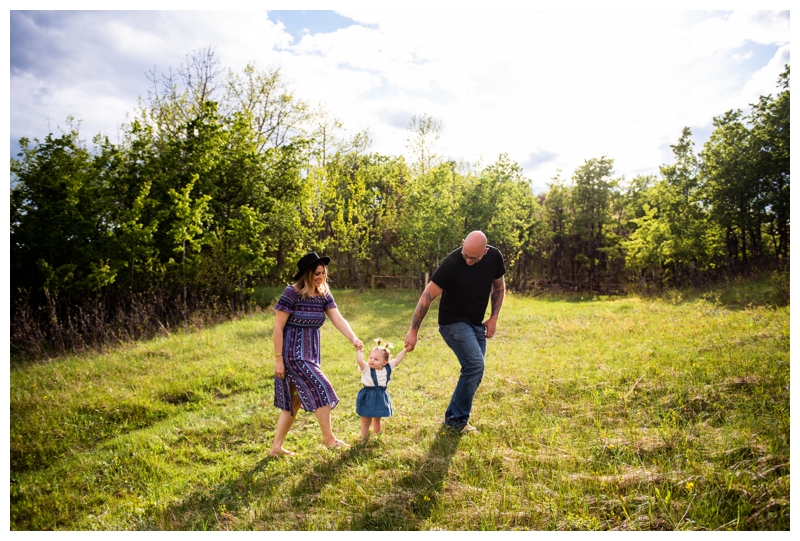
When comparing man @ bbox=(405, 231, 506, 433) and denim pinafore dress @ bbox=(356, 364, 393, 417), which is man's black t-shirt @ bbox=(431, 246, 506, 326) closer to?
man @ bbox=(405, 231, 506, 433)

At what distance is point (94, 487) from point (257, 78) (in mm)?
24043

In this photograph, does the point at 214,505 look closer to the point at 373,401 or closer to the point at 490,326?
the point at 373,401

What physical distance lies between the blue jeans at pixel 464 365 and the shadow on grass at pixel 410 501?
2.53 feet

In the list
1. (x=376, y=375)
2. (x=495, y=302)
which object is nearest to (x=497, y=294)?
(x=495, y=302)

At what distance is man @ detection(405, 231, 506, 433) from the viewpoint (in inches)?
187

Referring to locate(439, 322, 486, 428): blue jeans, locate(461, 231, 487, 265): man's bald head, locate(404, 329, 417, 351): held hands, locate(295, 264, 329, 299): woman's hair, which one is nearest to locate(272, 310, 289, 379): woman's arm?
locate(295, 264, 329, 299): woman's hair

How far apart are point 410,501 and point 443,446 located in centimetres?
113

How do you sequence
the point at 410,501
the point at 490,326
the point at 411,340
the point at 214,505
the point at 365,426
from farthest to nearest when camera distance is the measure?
the point at 490,326 → the point at 365,426 → the point at 411,340 → the point at 214,505 → the point at 410,501

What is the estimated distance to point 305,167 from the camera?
21.0 meters

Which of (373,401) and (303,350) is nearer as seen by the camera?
(303,350)

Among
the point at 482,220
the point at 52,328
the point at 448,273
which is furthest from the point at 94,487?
the point at 482,220

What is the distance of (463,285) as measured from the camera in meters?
4.87

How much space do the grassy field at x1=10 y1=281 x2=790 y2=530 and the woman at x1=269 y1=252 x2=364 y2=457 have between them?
0.43 metres

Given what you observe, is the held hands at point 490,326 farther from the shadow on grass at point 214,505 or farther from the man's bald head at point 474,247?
the shadow on grass at point 214,505
